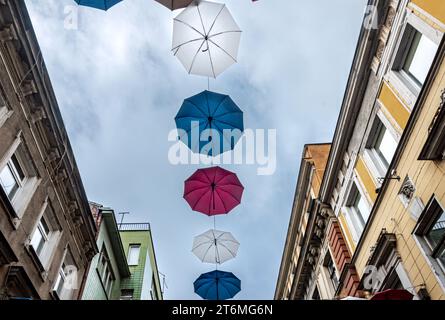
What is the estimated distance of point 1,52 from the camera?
11.1 metres

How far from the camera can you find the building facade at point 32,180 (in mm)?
11375

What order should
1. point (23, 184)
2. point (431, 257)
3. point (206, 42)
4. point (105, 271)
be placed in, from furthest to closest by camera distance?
1. point (105, 271)
2. point (23, 184)
3. point (206, 42)
4. point (431, 257)

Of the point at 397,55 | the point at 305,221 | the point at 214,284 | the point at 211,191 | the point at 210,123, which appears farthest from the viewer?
the point at 305,221

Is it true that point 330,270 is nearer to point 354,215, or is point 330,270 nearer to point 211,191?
point 354,215

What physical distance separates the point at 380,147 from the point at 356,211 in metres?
3.22

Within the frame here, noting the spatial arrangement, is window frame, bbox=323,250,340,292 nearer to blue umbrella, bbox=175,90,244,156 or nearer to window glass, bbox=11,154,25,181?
blue umbrella, bbox=175,90,244,156

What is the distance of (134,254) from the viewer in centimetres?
2973

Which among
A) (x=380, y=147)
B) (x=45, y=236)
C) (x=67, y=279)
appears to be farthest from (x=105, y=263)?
(x=380, y=147)

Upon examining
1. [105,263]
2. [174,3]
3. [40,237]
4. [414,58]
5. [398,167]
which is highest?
[105,263]

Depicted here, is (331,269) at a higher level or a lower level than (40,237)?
higher

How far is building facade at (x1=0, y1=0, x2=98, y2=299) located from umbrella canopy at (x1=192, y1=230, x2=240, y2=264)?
5695mm

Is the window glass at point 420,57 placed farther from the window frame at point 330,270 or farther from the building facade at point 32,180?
the building facade at point 32,180

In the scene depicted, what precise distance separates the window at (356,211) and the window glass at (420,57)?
197 inches

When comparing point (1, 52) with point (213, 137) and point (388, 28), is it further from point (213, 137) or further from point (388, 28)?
point (388, 28)
